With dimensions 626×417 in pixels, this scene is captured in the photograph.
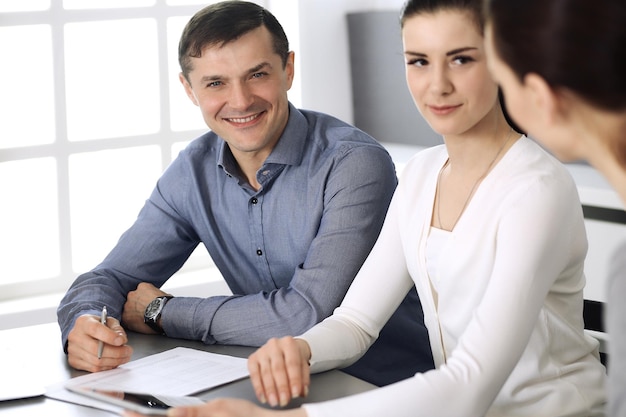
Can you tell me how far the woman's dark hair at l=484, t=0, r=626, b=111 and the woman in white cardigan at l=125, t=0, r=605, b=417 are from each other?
0.49 metres

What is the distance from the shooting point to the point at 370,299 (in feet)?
6.28

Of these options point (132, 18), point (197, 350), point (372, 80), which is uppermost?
point (132, 18)

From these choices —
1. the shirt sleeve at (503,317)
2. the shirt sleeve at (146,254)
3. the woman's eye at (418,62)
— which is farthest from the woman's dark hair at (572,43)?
the shirt sleeve at (146,254)

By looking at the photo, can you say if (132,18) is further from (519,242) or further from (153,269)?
(519,242)

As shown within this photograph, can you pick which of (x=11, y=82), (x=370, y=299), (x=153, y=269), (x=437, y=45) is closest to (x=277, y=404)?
(x=370, y=299)

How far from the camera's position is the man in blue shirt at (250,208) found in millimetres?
2098

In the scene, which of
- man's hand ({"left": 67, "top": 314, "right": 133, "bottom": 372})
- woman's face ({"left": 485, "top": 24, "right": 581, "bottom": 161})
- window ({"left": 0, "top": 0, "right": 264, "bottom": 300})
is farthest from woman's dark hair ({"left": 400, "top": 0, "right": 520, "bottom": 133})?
window ({"left": 0, "top": 0, "right": 264, "bottom": 300})

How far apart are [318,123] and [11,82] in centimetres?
151

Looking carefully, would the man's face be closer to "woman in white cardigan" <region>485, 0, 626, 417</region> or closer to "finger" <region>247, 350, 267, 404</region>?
"finger" <region>247, 350, 267, 404</region>

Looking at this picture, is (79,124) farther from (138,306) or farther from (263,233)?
(138,306)

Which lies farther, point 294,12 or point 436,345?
point 294,12

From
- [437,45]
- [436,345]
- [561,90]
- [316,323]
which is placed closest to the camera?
[561,90]

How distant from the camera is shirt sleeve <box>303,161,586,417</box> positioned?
1.46 meters

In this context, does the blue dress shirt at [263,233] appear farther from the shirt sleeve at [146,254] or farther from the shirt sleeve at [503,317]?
the shirt sleeve at [503,317]
